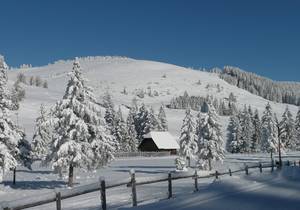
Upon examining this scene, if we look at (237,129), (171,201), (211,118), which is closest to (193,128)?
(211,118)

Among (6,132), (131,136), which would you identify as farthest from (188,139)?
(6,132)

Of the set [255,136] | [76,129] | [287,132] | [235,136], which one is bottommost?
[76,129]

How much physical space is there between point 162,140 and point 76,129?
2927 inches

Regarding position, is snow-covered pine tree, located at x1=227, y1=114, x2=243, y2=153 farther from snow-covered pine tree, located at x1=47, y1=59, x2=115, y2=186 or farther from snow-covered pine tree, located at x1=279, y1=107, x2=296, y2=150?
snow-covered pine tree, located at x1=47, y1=59, x2=115, y2=186

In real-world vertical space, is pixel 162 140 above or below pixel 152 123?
below

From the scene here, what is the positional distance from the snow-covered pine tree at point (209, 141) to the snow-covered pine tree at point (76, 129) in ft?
76.7

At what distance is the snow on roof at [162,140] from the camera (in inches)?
4432

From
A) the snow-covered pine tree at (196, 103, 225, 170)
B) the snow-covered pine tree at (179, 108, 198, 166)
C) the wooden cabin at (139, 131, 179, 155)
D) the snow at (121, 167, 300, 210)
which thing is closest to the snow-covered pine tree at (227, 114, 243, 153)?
the wooden cabin at (139, 131, 179, 155)

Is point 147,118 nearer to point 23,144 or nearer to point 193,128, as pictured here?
point 193,128

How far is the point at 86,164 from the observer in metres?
41.9

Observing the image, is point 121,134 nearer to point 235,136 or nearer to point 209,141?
point 235,136

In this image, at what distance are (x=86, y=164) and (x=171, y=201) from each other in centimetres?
2517

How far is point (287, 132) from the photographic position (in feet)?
400

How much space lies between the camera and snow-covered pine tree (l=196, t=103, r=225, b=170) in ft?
209
